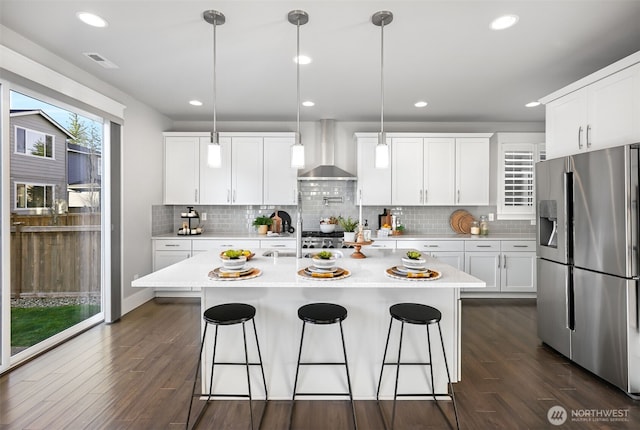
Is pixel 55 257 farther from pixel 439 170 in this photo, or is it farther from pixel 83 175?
pixel 439 170

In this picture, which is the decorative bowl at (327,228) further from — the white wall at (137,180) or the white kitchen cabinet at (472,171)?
the white wall at (137,180)

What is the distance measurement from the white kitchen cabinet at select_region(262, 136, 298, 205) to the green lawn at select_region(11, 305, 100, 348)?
263 cm

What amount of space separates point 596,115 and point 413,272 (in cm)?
218

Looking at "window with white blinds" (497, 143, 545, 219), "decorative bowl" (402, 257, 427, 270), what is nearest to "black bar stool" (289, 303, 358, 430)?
"decorative bowl" (402, 257, 427, 270)

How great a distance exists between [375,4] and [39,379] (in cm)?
376

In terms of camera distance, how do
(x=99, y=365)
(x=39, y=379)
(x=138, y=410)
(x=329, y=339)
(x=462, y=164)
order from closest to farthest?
(x=138, y=410), (x=329, y=339), (x=39, y=379), (x=99, y=365), (x=462, y=164)

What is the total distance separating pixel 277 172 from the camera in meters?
4.86

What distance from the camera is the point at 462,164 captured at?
4777 millimetres

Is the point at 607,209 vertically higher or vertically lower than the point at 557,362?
higher

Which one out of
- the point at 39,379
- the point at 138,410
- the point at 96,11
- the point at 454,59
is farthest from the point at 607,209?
the point at 39,379

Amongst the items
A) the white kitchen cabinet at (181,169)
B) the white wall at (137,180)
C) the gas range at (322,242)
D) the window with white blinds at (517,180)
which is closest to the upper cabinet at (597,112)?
the window with white blinds at (517,180)

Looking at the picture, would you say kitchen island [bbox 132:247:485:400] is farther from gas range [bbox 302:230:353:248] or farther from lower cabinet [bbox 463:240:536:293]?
lower cabinet [bbox 463:240:536:293]

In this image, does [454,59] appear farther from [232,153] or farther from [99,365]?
[99,365]

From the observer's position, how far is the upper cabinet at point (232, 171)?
4.83m
